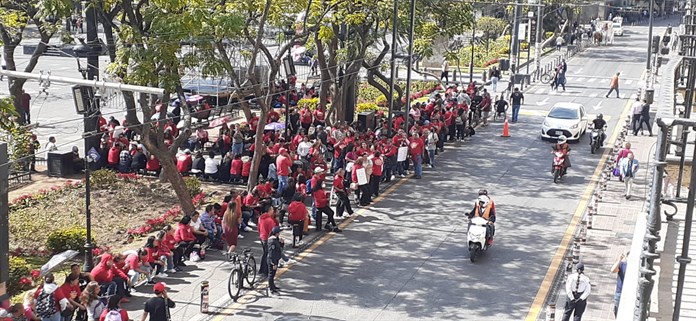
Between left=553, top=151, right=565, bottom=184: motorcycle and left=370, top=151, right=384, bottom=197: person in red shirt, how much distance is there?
5689 mm

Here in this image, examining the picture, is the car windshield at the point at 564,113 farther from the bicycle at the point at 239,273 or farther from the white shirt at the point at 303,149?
the bicycle at the point at 239,273

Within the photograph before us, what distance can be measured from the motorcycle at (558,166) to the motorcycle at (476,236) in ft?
27.1

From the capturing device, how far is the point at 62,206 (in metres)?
24.4

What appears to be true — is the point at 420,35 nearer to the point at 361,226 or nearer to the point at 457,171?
the point at 457,171

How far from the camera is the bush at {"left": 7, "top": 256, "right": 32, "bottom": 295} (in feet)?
59.7

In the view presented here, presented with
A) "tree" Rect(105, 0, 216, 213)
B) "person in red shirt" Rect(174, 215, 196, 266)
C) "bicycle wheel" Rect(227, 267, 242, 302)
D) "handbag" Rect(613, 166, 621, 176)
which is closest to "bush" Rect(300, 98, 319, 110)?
"handbag" Rect(613, 166, 621, 176)

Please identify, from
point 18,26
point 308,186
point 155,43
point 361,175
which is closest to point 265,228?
point 155,43

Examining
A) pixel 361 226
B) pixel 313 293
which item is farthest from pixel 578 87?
pixel 313 293

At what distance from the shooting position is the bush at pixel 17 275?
18203mm

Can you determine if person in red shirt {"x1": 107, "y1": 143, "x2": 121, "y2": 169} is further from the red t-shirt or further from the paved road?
the paved road

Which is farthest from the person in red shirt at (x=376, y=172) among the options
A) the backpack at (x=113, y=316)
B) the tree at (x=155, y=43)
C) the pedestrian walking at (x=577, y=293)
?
the backpack at (x=113, y=316)

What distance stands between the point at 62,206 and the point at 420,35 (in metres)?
16.7

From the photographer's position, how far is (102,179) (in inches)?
1039

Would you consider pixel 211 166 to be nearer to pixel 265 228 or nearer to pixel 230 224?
pixel 230 224
